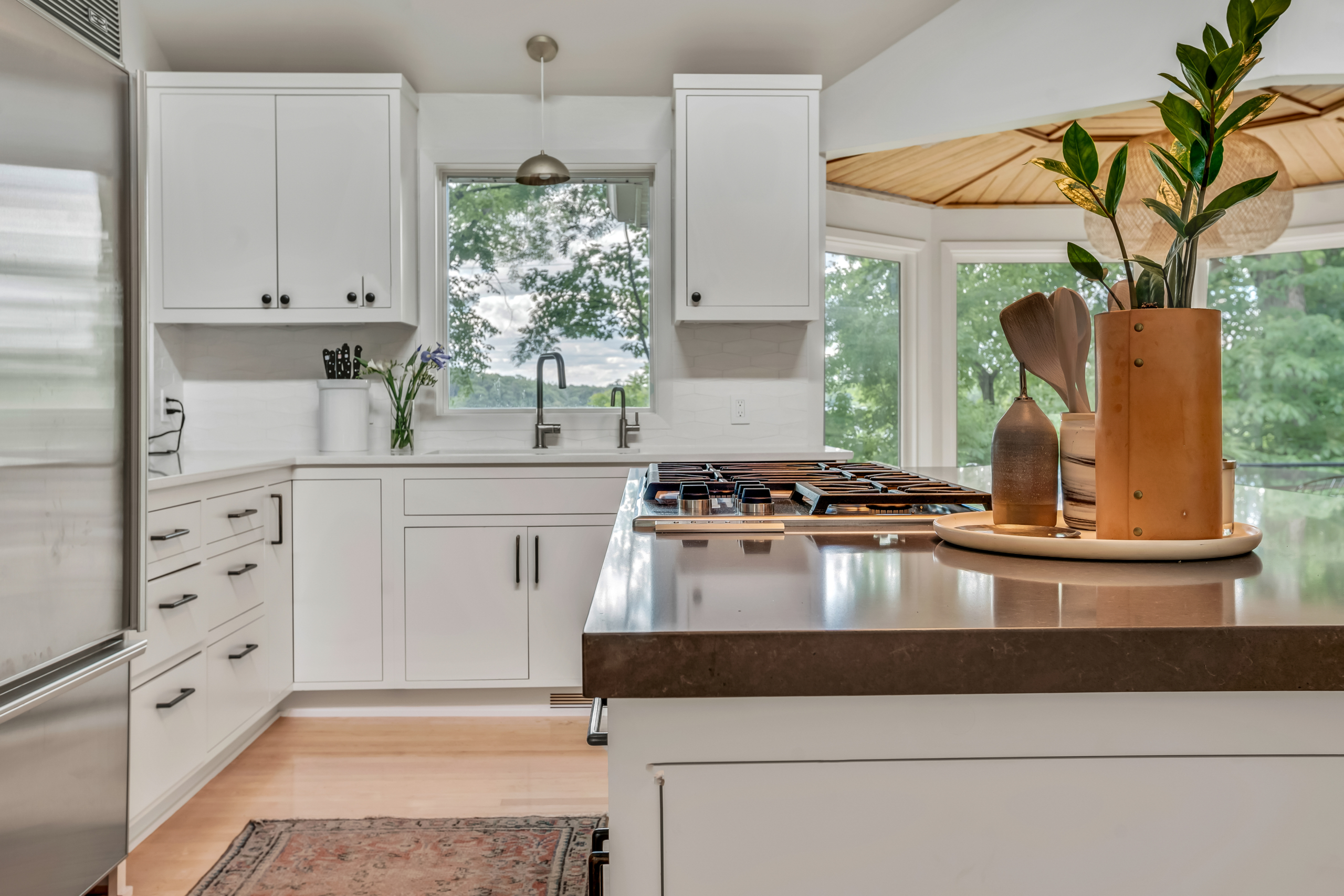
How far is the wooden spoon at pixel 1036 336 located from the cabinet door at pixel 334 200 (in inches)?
111

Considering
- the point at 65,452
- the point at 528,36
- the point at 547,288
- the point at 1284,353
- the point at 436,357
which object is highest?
the point at 528,36

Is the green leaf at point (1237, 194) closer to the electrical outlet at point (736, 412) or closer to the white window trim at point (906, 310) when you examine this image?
the electrical outlet at point (736, 412)

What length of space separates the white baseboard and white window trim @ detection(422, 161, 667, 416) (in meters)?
1.18

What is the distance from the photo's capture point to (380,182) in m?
3.34

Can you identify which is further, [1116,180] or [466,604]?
[466,604]

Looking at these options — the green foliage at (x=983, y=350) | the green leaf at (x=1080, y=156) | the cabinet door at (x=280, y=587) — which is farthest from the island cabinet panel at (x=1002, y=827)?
the green foliage at (x=983, y=350)

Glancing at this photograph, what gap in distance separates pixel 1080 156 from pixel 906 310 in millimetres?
4041

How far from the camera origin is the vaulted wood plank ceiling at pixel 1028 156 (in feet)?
11.8

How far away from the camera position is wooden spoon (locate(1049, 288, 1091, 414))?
0.96 meters

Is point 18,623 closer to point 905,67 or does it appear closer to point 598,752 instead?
point 598,752

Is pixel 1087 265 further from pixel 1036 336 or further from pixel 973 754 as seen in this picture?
pixel 973 754

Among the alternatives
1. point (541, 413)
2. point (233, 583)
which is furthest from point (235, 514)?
point (541, 413)

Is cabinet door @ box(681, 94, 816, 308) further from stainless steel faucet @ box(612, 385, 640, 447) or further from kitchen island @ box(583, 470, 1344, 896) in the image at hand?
kitchen island @ box(583, 470, 1344, 896)

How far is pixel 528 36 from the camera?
3.39 metres
